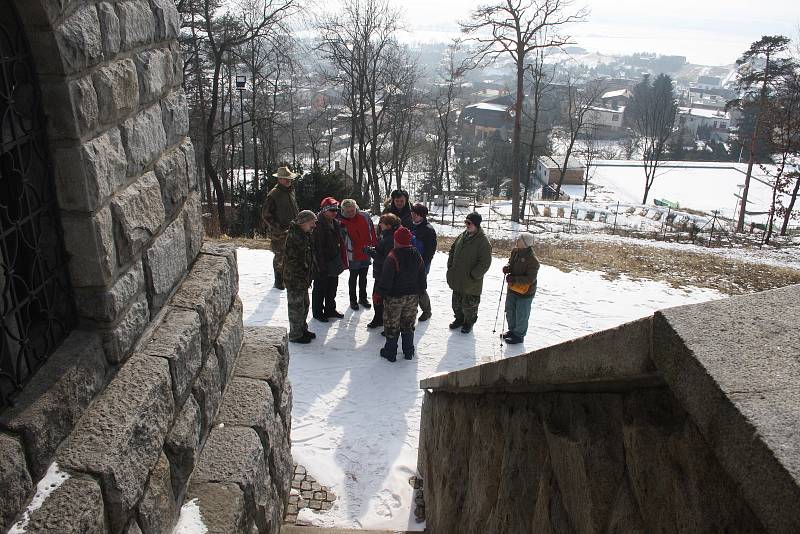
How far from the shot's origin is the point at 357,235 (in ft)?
23.2

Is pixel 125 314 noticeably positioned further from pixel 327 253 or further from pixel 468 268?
pixel 468 268

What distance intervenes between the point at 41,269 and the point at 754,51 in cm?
2988

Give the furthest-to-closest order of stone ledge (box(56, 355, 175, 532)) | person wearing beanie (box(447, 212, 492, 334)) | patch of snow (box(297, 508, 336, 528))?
person wearing beanie (box(447, 212, 492, 334)), patch of snow (box(297, 508, 336, 528)), stone ledge (box(56, 355, 175, 532))

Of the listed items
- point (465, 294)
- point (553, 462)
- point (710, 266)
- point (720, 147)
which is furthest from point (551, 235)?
point (720, 147)

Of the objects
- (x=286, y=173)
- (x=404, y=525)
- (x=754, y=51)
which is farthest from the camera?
(x=754, y=51)

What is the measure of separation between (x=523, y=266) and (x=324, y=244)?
7.26ft

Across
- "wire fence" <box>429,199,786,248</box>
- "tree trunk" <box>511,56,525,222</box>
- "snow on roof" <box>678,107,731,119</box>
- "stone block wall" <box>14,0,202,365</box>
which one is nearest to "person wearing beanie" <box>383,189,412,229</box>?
"stone block wall" <box>14,0,202,365</box>

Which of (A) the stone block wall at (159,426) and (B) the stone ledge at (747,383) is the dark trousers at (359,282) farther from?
(B) the stone ledge at (747,383)

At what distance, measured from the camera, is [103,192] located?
1973 mm

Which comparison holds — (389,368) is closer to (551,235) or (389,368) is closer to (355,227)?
(355,227)

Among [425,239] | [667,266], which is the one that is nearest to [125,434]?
[425,239]

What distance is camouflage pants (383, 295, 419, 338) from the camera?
614 cm

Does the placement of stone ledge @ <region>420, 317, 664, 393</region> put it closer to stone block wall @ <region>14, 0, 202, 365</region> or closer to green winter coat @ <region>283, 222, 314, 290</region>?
stone block wall @ <region>14, 0, 202, 365</region>

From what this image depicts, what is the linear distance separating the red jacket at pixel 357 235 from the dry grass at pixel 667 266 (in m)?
4.28
